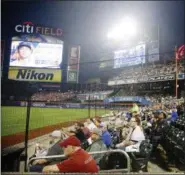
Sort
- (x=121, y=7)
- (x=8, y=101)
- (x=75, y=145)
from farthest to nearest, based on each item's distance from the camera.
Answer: (x=121, y=7)
(x=8, y=101)
(x=75, y=145)

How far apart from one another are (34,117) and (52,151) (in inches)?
15.2

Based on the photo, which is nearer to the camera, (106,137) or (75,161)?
(75,161)

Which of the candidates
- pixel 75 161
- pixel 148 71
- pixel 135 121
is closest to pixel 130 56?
pixel 148 71

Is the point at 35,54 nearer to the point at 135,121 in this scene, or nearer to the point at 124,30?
the point at 124,30

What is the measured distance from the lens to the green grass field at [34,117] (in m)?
3.03

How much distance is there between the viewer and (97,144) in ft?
10.2

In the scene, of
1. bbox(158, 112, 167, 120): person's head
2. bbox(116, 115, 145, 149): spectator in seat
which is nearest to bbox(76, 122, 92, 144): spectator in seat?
bbox(116, 115, 145, 149): spectator in seat

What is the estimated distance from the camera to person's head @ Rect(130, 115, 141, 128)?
3.17 m

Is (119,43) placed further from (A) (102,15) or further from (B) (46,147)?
(B) (46,147)

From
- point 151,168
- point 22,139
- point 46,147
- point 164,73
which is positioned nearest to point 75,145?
point 46,147

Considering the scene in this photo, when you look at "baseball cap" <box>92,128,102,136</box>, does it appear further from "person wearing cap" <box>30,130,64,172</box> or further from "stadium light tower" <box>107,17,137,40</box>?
"stadium light tower" <box>107,17,137,40</box>

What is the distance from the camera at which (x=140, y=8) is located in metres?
3.28

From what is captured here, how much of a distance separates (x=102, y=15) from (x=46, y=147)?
4.93 ft

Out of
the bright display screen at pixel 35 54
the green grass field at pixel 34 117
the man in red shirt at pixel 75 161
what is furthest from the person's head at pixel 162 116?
the bright display screen at pixel 35 54
